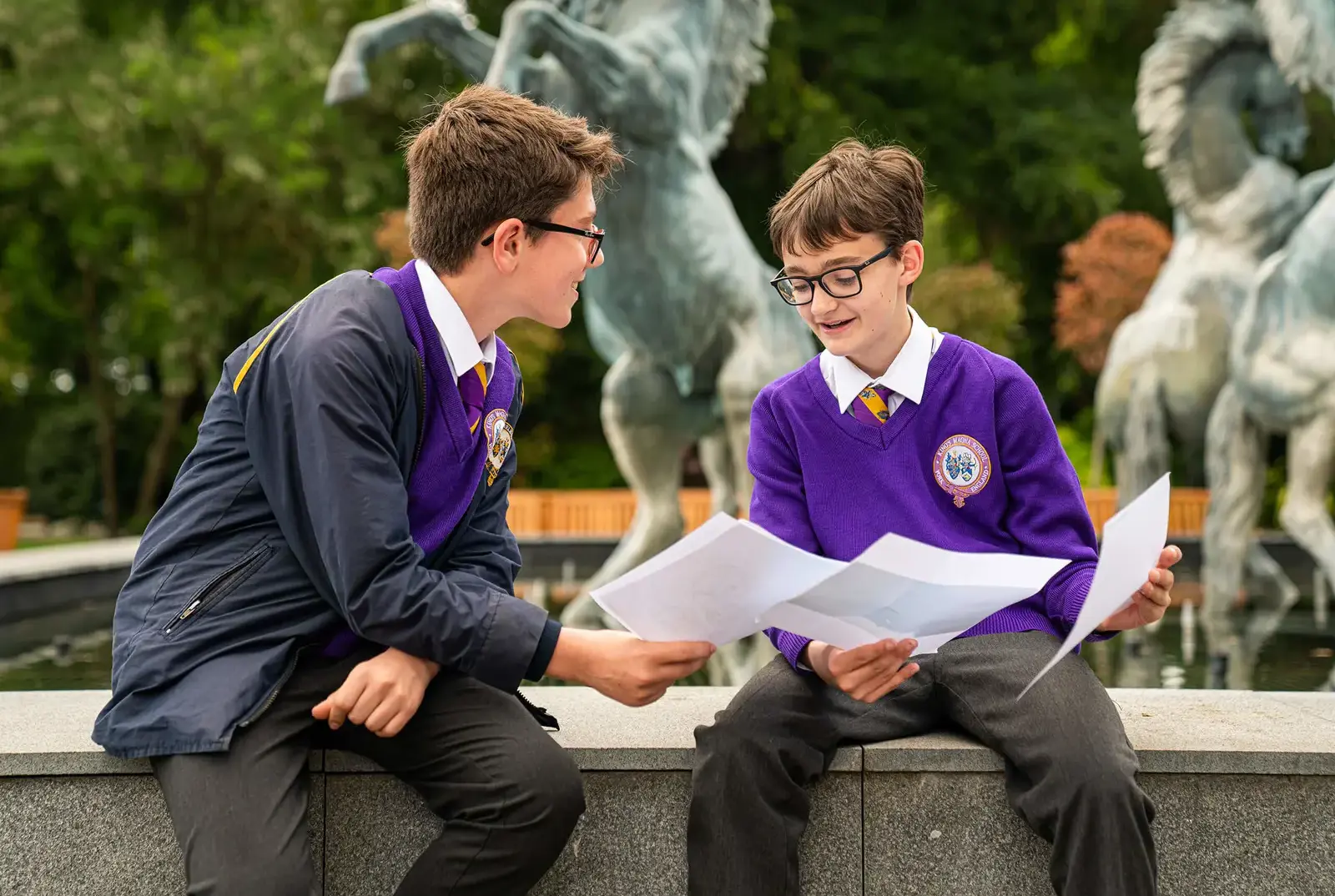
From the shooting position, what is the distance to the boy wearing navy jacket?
6.88ft

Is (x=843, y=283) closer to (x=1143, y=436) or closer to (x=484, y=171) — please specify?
(x=484, y=171)

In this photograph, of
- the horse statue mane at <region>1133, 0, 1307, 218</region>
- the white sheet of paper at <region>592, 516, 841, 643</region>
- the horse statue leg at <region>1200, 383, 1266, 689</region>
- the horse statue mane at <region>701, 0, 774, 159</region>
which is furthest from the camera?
the horse statue mane at <region>1133, 0, 1307, 218</region>

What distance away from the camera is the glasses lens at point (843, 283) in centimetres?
256

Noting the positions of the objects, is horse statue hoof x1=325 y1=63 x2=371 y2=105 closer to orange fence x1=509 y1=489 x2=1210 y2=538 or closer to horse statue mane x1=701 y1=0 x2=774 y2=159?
horse statue mane x1=701 y1=0 x2=774 y2=159

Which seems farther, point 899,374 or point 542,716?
point 899,374

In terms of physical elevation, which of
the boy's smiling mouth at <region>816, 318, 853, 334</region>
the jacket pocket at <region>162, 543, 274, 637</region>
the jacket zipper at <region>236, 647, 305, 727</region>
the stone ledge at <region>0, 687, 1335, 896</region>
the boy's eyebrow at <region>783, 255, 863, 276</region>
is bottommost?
the stone ledge at <region>0, 687, 1335, 896</region>

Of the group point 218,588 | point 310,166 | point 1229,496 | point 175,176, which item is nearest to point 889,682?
point 218,588

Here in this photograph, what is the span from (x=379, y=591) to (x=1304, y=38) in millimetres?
5809

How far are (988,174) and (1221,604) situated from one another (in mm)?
11775

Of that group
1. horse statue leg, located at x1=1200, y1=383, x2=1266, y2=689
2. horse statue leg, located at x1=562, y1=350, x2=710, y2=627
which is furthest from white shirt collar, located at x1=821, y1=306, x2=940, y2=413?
horse statue leg, located at x1=1200, y1=383, x2=1266, y2=689

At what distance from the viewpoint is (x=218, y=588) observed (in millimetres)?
2203

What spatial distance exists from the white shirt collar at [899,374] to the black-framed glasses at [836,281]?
0.37 feet

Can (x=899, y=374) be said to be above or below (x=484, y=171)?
below

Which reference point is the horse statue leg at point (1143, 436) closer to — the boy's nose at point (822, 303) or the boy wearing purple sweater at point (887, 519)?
the boy wearing purple sweater at point (887, 519)
